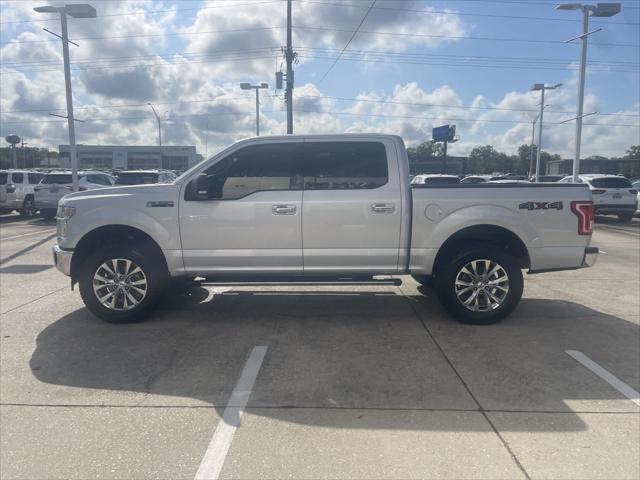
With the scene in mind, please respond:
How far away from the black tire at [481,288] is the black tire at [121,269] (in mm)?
3202

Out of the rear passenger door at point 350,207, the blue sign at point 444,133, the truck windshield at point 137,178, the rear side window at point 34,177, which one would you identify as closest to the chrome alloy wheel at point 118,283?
the rear passenger door at point 350,207

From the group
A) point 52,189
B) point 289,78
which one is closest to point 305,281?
point 289,78

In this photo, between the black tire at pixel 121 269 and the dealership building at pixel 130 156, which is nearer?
the black tire at pixel 121 269

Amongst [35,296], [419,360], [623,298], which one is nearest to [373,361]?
[419,360]

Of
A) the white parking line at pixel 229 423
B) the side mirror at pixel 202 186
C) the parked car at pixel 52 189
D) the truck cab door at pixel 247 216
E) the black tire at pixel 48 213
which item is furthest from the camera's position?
the black tire at pixel 48 213

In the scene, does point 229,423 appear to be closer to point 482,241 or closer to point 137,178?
point 482,241

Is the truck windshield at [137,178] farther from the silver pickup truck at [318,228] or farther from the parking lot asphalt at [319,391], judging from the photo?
the silver pickup truck at [318,228]

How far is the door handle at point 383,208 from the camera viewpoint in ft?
17.9

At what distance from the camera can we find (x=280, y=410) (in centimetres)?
365

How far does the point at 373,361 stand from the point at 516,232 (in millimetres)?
2298

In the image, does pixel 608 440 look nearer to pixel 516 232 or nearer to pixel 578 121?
pixel 516 232

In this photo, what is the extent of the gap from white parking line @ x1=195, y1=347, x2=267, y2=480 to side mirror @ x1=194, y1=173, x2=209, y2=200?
183 centimetres

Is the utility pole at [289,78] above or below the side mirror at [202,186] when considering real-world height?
above

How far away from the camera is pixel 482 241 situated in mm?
5664
